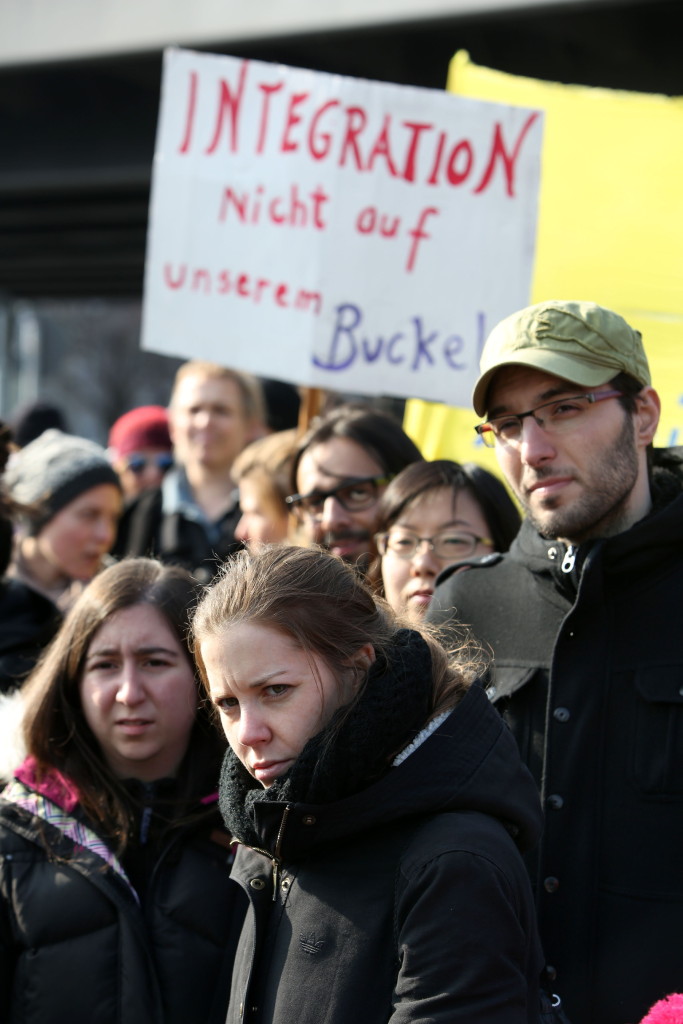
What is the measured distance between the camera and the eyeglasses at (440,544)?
307 cm

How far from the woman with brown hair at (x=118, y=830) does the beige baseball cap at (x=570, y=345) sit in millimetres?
930

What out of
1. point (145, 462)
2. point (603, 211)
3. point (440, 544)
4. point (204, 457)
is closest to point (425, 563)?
point (440, 544)

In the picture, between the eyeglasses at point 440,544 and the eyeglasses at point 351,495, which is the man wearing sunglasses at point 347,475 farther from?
the eyeglasses at point 440,544

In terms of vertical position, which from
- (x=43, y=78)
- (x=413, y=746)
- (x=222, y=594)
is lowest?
(x=413, y=746)

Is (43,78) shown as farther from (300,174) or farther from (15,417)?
(300,174)

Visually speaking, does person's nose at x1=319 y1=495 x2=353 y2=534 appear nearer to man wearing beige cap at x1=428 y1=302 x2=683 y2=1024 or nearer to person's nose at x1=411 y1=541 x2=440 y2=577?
person's nose at x1=411 y1=541 x2=440 y2=577

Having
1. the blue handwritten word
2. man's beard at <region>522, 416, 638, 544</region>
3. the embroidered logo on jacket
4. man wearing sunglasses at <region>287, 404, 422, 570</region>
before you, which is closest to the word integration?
the blue handwritten word

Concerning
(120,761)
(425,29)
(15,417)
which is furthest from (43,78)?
(120,761)

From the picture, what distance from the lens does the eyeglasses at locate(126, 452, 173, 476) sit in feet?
22.5

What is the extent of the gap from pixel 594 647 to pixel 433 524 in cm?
84

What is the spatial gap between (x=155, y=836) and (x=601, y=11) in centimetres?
656

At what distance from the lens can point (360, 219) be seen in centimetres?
Answer: 403

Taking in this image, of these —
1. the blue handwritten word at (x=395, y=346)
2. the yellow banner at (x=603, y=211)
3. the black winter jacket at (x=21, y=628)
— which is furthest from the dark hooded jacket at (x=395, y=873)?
the yellow banner at (x=603, y=211)

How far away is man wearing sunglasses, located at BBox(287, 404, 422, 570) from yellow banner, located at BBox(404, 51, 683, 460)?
0.42 m
